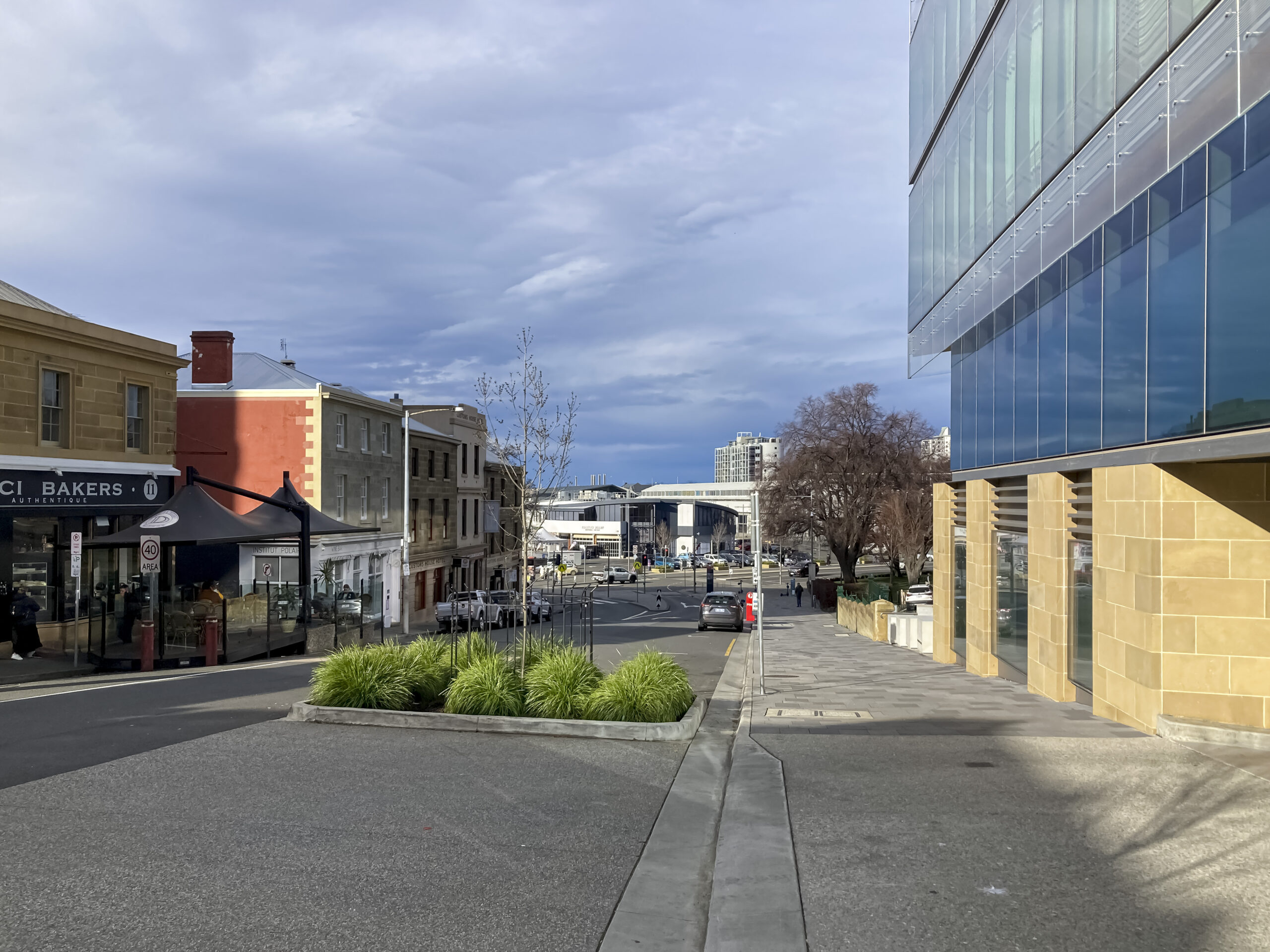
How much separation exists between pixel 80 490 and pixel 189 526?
11.9 ft

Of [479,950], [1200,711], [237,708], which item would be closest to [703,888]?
[479,950]

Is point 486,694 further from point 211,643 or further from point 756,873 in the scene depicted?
point 211,643

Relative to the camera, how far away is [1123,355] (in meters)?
12.7

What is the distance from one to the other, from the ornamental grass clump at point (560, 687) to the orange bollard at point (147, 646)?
11.3 meters

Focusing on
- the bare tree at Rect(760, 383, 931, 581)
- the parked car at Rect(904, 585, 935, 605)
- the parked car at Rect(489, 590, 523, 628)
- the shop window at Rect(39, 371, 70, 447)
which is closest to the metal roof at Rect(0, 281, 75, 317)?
the shop window at Rect(39, 371, 70, 447)

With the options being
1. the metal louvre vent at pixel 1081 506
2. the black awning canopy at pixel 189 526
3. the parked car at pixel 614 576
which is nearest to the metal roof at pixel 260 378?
the black awning canopy at pixel 189 526

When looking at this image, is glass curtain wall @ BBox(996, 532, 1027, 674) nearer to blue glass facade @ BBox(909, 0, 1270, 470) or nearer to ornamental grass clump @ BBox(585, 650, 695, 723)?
blue glass facade @ BBox(909, 0, 1270, 470)

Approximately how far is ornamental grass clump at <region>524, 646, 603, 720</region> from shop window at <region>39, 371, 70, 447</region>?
16.6m

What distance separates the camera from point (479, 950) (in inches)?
214

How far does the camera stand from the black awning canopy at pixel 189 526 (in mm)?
21875

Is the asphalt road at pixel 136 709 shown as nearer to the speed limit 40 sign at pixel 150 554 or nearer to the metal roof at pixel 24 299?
the speed limit 40 sign at pixel 150 554

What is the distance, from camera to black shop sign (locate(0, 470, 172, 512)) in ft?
72.4

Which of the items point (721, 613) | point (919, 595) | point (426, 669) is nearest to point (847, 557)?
point (919, 595)

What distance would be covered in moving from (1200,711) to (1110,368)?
454 centimetres
